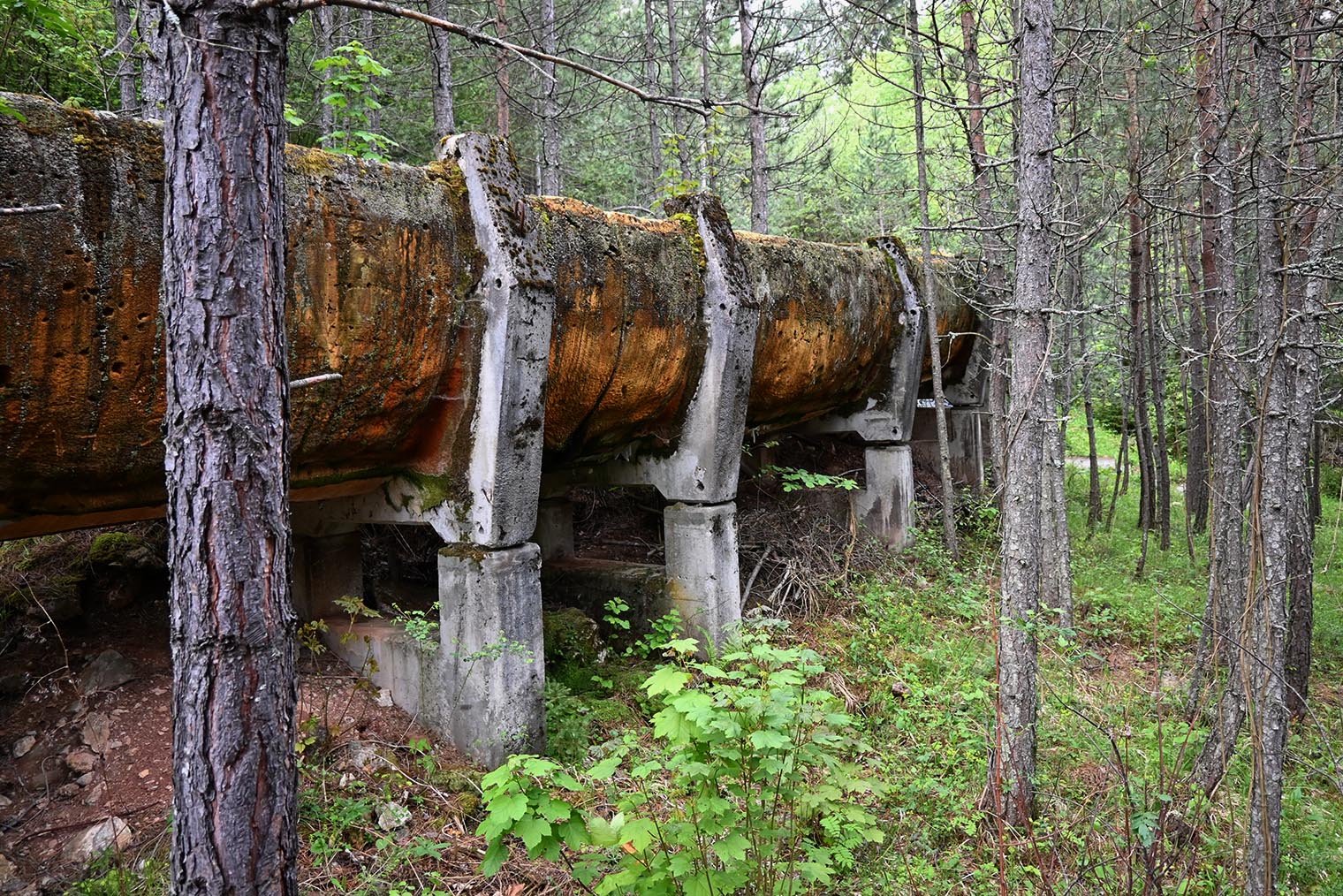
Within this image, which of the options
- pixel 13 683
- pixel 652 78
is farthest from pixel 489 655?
pixel 652 78

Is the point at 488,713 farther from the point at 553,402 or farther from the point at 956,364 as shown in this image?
the point at 956,364

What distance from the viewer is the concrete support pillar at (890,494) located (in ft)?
41.3

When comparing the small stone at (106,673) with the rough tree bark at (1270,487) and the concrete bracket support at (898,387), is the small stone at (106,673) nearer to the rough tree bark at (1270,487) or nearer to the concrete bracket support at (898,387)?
the rough tree bark at (1270,487)

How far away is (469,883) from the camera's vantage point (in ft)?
16.9

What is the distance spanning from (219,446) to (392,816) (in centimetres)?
368

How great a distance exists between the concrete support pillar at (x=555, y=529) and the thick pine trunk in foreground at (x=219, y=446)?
6.75 meters

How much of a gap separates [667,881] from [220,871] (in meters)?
1.67

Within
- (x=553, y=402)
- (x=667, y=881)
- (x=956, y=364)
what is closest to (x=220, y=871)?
(x=667, y=881)

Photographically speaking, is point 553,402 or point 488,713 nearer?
point 488,713

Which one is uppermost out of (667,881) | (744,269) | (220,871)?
(744,269)

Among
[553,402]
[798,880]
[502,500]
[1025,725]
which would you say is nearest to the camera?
[798,880]

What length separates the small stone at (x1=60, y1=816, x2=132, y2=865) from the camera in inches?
194

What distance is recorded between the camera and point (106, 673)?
628 cm

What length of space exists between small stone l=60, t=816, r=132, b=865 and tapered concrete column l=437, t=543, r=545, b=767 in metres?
2.11
